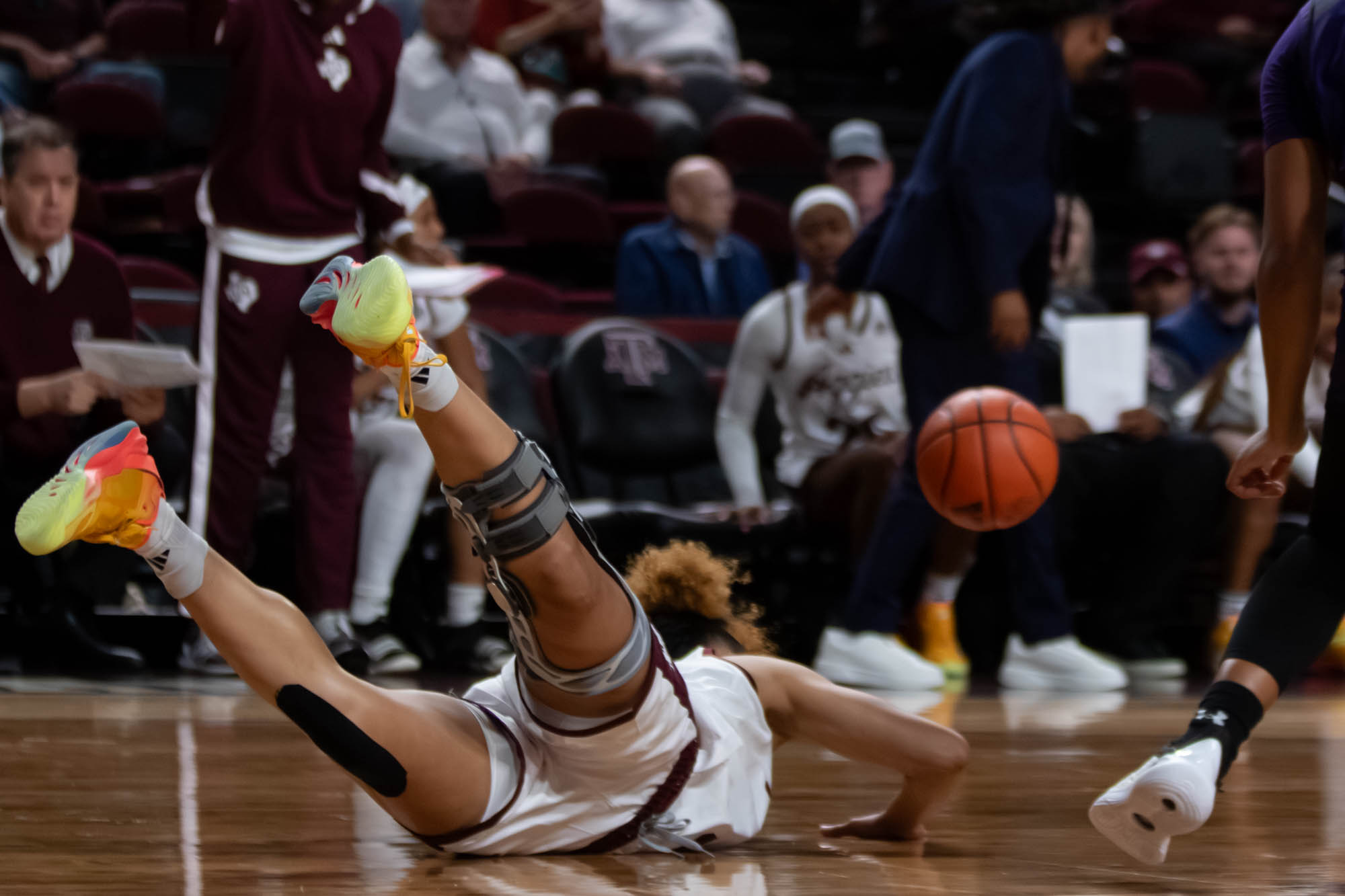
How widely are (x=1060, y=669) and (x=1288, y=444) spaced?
7.57 feet

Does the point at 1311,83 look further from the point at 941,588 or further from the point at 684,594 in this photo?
the point at 941,588

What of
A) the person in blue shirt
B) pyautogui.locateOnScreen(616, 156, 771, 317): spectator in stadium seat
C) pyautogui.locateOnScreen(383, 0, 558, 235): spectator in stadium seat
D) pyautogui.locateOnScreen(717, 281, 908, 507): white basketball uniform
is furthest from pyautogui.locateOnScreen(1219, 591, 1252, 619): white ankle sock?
pyautogui.locateOnScreen(383, 0, 558, 235): spectator in stadium seat

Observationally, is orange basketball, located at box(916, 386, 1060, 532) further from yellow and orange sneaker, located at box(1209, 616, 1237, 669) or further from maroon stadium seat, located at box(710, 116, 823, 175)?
maroon stadium seat, located at box(710, 116, 823, 175)

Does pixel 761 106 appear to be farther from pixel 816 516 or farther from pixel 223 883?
pixel 223 883

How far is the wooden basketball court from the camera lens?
6.36 ft

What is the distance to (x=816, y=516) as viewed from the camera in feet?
16.3

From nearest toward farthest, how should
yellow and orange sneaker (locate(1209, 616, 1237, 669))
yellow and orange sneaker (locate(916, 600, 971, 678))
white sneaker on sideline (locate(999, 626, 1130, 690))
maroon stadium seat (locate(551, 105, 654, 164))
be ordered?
1. white sneaker on sideline (locate(999, 626, 1130, 690))
2. yellow and orange sneaker (locate(916, 600, 971, 678))
3. yellow and orange sneaker (locate(1209, 616, 1237, 669))
4. maroon stadium seat (locate(551, 105, 654, 164))

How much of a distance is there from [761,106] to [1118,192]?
201 cm

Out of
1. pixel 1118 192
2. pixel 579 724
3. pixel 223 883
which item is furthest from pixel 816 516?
pixel 1118 192

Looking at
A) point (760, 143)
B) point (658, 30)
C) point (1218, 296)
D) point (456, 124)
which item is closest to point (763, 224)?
point (760, 143)

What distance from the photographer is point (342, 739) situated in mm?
1914

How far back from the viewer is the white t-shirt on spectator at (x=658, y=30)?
8.32 m

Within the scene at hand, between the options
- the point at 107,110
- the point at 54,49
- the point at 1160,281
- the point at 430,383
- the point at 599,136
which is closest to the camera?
the point at 430,383

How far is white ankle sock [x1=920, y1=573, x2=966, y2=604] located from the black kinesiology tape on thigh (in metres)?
3.01
